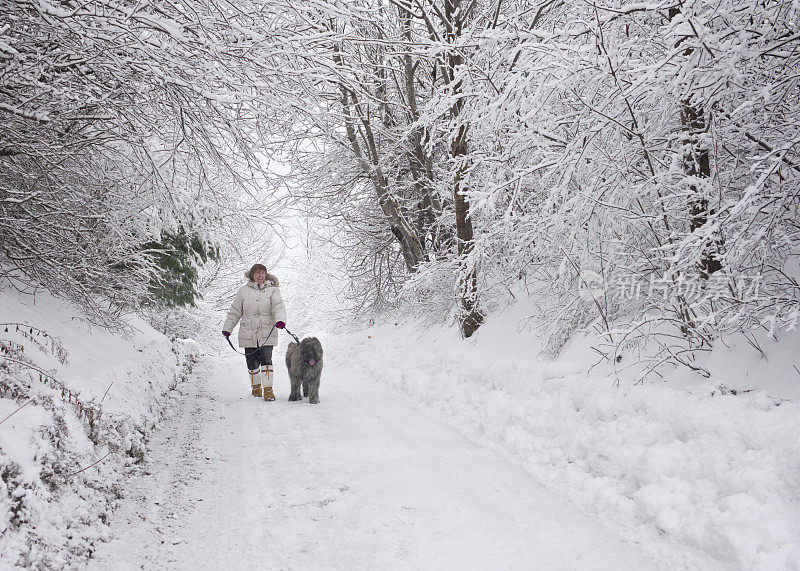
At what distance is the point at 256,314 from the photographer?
308 inches

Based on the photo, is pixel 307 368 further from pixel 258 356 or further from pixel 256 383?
pixel 256 383

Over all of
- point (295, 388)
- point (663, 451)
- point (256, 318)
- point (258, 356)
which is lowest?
point (295, 388)

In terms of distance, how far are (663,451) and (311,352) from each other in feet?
16.0

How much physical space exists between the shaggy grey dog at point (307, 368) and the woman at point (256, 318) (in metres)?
0.65

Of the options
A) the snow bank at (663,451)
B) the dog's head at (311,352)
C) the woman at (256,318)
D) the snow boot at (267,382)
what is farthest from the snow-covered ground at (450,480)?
the woman at (256,318)

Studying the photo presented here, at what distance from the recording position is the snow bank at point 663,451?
2510mm

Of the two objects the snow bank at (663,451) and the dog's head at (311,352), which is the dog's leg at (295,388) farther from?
the snow bank at (663,451)

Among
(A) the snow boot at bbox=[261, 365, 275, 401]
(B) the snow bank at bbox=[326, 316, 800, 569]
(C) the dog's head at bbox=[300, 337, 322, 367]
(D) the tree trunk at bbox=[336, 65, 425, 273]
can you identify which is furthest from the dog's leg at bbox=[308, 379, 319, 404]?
(D) the tree trunk at bbox=[336, 65, 425, 273]

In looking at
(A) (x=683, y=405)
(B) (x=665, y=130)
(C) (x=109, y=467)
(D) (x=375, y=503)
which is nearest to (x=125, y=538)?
(C) (x=109, y=467)

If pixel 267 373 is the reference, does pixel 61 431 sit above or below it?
above

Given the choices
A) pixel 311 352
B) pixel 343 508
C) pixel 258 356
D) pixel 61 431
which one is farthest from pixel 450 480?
pixel 258 356

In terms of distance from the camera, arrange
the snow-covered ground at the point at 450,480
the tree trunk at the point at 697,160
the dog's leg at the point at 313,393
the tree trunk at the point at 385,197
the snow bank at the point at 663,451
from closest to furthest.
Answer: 1. the snow bank at the point at 663,451
2. the snow-covered ground at the point at 450,480
3. the tree trunk at the point at 697,160
4. the dog's leg at the point at 313,393
5. the tree trunk at the point at 385,197

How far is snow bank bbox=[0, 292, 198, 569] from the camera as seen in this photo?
8.66 ft

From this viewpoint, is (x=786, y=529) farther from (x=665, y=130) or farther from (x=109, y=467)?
(x=109, y=467)
